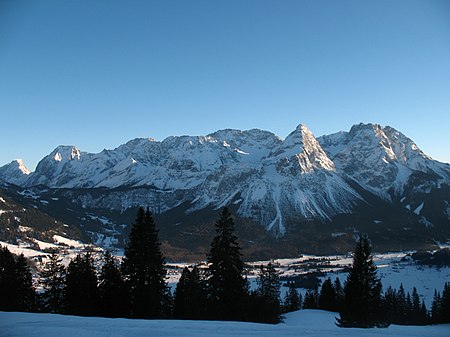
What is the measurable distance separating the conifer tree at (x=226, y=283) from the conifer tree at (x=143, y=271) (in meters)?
A: 5.39

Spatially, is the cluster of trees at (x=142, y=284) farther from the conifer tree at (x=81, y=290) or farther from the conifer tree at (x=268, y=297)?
the conifer tree at (x=268, y=297)

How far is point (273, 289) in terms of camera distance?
72750 millimetres

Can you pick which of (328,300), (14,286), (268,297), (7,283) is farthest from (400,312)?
(7,283)

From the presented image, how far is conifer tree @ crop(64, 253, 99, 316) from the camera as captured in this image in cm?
4559

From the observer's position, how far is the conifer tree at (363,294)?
48500 millimetres

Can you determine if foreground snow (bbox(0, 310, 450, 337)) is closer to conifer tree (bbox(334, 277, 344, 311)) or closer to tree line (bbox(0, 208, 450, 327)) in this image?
tree line (bbox(0, 208, 450, 327))

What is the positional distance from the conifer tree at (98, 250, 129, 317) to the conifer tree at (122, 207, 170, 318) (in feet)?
3.03

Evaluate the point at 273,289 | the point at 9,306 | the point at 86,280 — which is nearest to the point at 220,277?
the point at 86,280

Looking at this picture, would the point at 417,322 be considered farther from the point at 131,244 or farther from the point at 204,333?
the point at 204,333

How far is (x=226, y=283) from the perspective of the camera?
141ft

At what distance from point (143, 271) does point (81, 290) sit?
8831mm

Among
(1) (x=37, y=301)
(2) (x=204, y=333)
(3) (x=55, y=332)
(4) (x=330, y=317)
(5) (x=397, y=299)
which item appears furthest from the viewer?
(5) (x=397, y=299)

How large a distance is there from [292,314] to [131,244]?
128 feet

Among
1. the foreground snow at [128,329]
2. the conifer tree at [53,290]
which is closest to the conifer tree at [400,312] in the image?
the conifer tree at [53,290]
